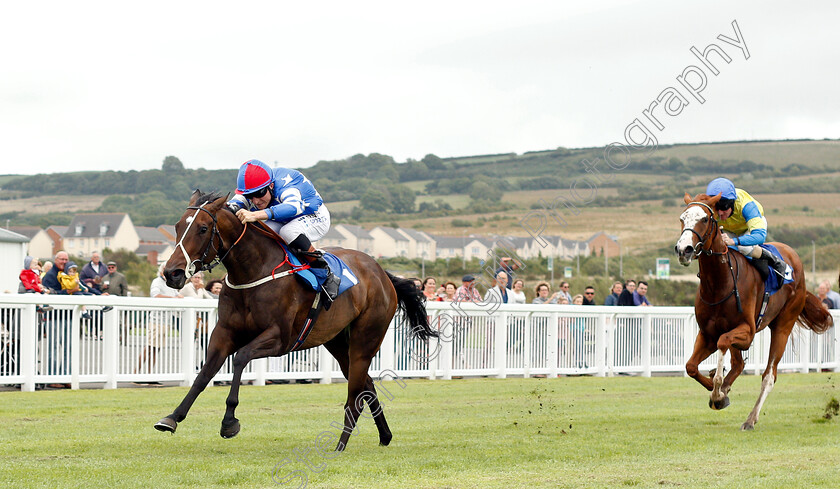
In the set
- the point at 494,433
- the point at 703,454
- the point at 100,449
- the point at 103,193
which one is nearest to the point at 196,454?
the point at 100,449

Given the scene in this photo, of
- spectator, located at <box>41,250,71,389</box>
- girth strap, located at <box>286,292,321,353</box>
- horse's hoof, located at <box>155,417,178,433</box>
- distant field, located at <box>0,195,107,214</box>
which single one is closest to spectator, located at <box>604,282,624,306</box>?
spectator, located at <box>41,250,71,389</box>

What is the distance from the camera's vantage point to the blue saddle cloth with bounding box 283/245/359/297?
21.9 feet

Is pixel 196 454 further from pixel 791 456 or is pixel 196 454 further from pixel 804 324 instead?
pixel 804 324

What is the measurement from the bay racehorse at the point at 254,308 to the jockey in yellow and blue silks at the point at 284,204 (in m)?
0.13

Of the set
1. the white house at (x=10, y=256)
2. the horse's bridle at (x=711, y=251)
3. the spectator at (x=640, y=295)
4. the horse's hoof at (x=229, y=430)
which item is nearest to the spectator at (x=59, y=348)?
the horse's hoof at (x=229, y=430)

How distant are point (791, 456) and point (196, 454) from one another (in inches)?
152

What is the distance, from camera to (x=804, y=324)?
983cm

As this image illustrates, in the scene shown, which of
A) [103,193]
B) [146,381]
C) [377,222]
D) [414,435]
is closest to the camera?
[414,435]

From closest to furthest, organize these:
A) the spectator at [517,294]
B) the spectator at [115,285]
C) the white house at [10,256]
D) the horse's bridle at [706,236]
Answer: the horse's bridle at [706,236] → the spectator at [115,285] → the spectator at [517,294] → the white house at [10,256]

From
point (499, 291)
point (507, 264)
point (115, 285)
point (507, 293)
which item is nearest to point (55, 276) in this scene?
point (115, 285)

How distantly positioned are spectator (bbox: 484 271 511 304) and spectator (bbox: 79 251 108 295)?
A: 5325mm

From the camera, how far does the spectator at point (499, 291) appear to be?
46.6ft

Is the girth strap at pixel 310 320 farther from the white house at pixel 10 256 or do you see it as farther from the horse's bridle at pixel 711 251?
the white house at pixel 10 256

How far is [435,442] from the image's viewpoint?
23.6ft
